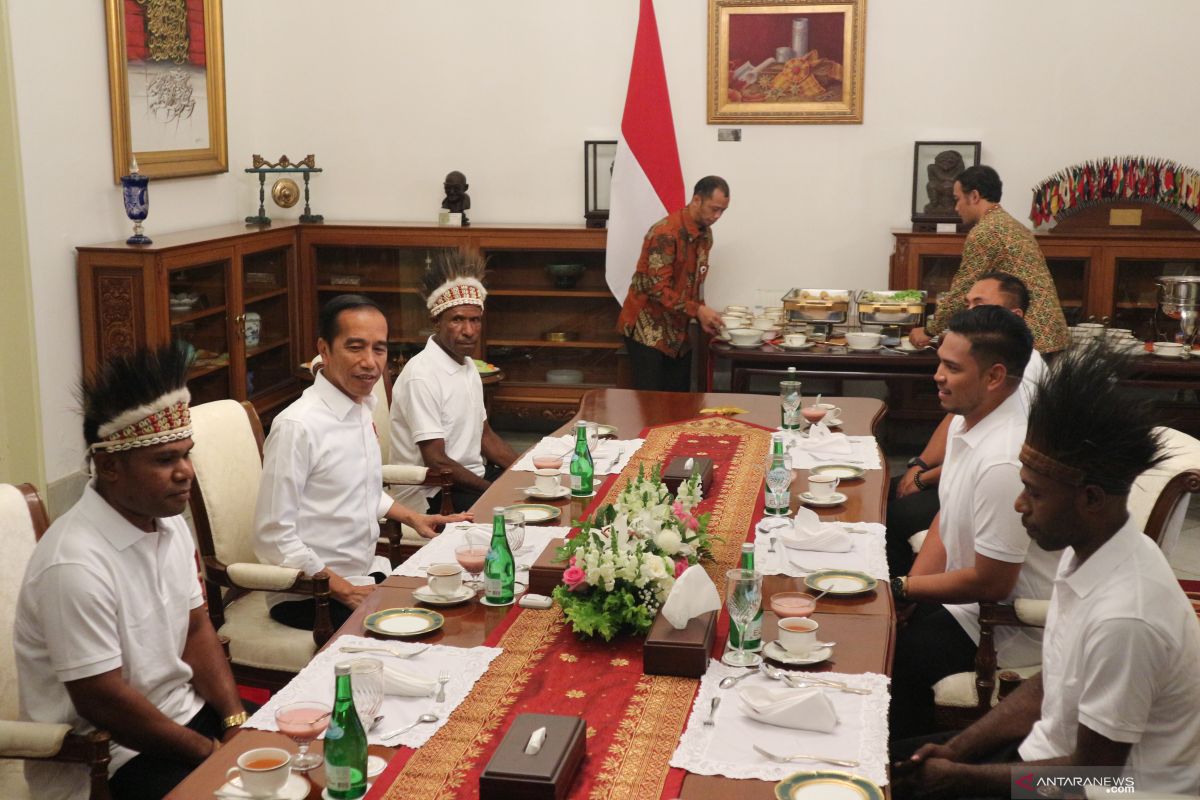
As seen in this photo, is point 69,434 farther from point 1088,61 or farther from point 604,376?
point 1088,61

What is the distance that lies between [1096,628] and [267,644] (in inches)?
85.7

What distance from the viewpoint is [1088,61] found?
23.6ft

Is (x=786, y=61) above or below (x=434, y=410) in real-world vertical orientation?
above

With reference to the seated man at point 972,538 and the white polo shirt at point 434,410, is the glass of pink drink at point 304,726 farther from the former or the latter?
the white polo shirt at point 434,410

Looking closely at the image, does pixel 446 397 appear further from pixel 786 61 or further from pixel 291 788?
pixel 786 61

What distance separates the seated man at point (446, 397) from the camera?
14.4 ft

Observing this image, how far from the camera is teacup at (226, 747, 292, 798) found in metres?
1.98

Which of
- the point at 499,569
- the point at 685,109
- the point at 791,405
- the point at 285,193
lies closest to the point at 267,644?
the point at 499,569

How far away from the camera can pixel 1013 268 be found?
5.84m

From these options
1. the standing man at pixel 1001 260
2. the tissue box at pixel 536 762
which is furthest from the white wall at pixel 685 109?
the tissue box at pixel 536 762

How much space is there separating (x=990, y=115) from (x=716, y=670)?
5.74 metres

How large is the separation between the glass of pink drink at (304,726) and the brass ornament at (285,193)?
5962 mm

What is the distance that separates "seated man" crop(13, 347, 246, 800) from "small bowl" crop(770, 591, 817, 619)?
1257 millimetres

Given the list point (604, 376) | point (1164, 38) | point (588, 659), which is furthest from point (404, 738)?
point (1164, 38)
